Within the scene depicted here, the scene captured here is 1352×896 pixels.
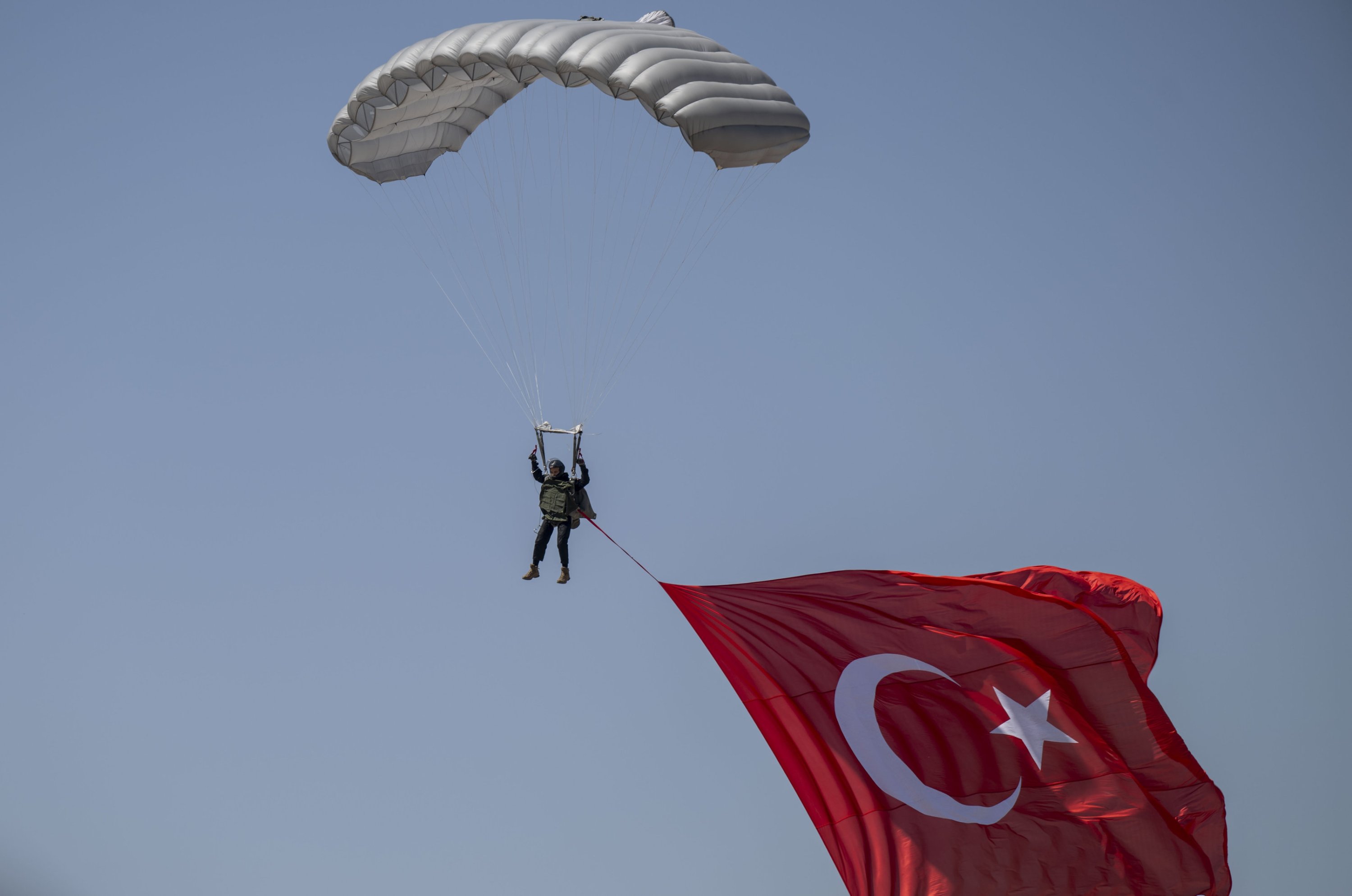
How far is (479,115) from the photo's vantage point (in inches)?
780

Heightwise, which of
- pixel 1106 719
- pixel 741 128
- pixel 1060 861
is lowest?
pixel 1060 861

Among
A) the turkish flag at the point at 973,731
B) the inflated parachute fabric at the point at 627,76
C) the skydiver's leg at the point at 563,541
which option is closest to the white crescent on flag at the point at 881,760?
the turkish flag at the point at 973,731

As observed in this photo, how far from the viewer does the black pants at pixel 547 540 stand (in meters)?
17.7

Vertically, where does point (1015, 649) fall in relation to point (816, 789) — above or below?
above

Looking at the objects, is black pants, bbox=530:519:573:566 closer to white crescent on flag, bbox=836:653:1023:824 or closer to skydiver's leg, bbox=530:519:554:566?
skydiver's leg, bbox=530:519:554:566

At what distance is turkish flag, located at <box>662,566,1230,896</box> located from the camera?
15836 millimetres

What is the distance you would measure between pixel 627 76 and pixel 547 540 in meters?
5.03

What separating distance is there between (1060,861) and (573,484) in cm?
630

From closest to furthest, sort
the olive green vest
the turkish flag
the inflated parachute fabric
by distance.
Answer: the turkish flag < the inflated parachute fabric < the olive green vest

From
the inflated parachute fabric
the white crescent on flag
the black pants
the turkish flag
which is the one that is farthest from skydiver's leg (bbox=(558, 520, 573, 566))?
the inflated parachute fabric

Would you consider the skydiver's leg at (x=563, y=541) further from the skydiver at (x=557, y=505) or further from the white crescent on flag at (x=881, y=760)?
the white crescent on flag at (x=881, y=760)

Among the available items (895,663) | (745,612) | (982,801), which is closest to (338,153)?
(745,612)

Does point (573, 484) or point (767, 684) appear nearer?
point (767, 684)

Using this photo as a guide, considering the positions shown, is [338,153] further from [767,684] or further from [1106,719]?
[1106,719]
